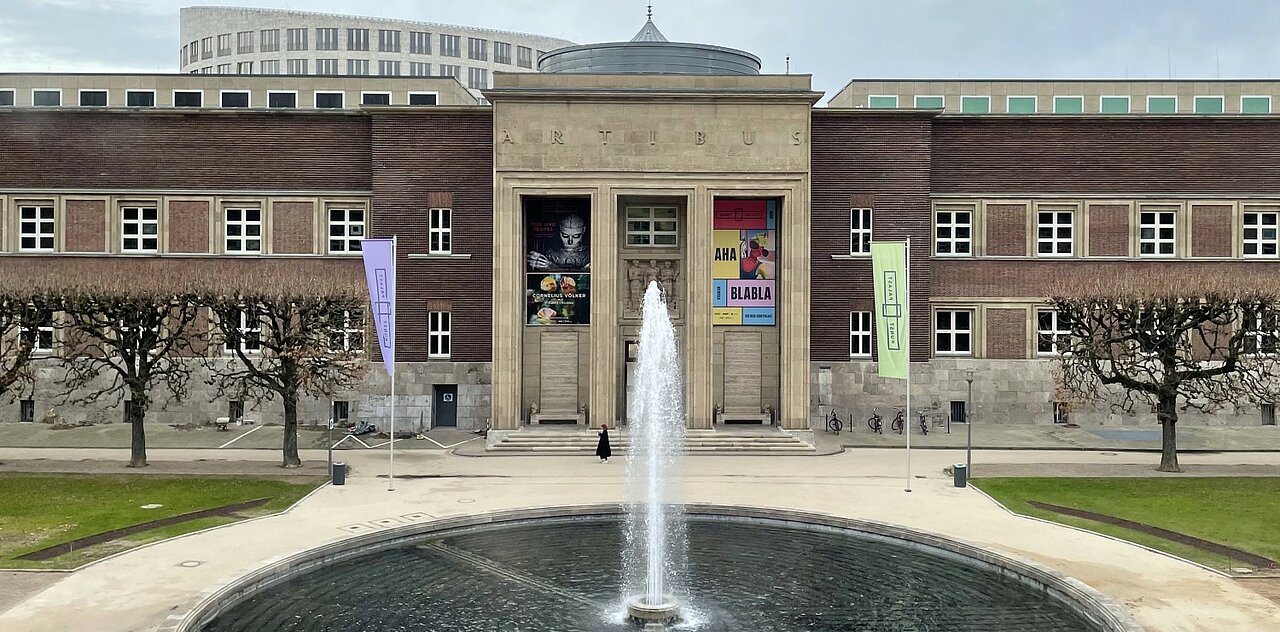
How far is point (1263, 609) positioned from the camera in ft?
64.6

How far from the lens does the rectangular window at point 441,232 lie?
48000 millimetres

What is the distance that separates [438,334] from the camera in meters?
48.2

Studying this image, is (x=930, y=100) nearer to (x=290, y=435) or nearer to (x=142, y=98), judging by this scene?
(x=290, y=435)

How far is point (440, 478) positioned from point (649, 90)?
62.8 feet

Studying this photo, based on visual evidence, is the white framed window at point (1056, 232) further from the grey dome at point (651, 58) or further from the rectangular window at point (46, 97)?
the rectangular window at point (46, 97)

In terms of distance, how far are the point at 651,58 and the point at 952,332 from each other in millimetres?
20525

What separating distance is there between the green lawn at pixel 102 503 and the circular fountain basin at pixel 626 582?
5115 millimetres

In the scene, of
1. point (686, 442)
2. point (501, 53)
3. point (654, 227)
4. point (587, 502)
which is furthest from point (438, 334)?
point (501, 53)

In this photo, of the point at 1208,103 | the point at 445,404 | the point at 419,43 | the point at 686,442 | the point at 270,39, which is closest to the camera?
the point at 686,442

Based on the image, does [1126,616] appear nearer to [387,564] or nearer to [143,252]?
[387,564]

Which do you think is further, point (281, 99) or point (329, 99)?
point (329, 99)

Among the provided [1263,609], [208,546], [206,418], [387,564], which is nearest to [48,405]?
[206,418]

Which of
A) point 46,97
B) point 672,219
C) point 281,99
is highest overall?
point 46,97

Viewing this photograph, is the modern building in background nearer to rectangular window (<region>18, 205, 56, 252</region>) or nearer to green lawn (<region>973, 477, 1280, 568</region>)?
rectangular window (<region>18, 205, 56, 252</region>)
